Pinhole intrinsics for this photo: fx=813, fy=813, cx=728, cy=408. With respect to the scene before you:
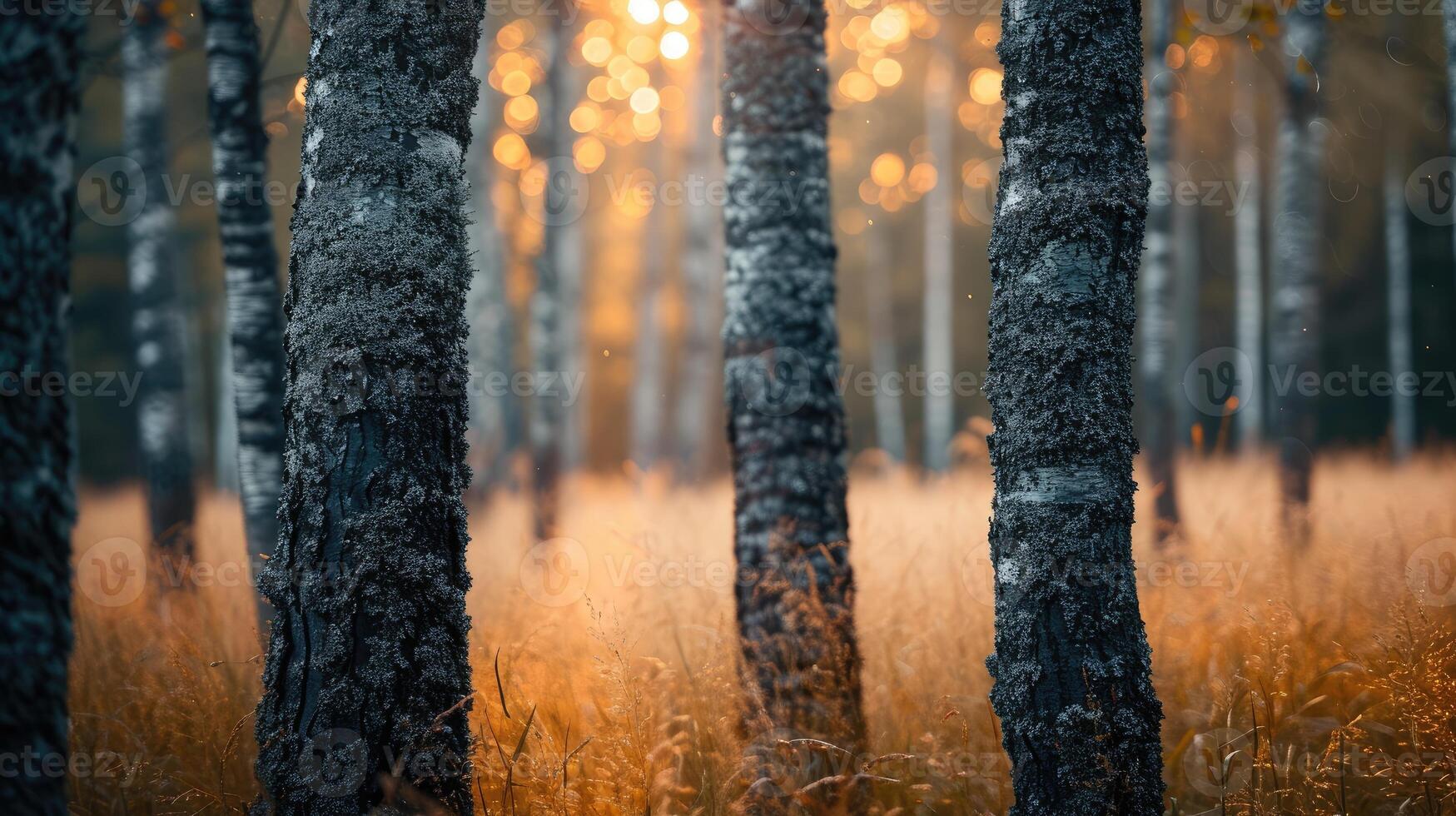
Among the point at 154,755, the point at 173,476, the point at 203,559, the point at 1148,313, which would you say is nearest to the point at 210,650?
the point at 154,755

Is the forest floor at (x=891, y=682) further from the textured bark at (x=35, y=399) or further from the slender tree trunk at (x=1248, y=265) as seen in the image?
the slender tree trunk at (x=1248, y=265)

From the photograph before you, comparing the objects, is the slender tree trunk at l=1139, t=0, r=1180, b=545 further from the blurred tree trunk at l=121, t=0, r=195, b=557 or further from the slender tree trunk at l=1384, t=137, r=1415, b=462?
the slender tree trunk at l=1384, t=137, r=1415, b=462

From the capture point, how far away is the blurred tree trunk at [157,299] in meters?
5.32

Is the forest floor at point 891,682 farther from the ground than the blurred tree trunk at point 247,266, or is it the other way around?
the blurred tree trunk at point 247,266

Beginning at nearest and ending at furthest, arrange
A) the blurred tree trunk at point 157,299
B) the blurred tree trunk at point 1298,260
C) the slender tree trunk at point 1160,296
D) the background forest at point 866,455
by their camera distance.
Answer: the background forest at point 866,455, the blurred tree trunk at point 157,299, the blurred tree trunk at point 1298,260, the slender tree trunk at point 1160,296

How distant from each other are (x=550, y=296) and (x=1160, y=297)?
5683 mm

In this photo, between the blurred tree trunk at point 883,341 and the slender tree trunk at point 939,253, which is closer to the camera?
the slender tree trunk at point 939,253

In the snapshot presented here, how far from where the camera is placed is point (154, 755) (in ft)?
9.30

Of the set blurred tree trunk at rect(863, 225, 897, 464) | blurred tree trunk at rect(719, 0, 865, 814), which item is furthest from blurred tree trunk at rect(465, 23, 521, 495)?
blurred tree trunk at rect(863, 225, 897, 464)

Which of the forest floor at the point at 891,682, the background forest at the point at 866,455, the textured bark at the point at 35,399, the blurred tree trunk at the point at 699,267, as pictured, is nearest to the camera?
the textured bark at the point at 35,399

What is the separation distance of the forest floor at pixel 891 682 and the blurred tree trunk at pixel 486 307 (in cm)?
494

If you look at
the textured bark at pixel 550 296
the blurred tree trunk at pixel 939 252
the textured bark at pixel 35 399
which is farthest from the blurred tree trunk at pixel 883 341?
the textured bark at pixel 35 399

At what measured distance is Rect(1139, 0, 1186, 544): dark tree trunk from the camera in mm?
6480

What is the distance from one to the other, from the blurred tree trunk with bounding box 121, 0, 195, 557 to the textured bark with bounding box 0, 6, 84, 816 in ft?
14.5
